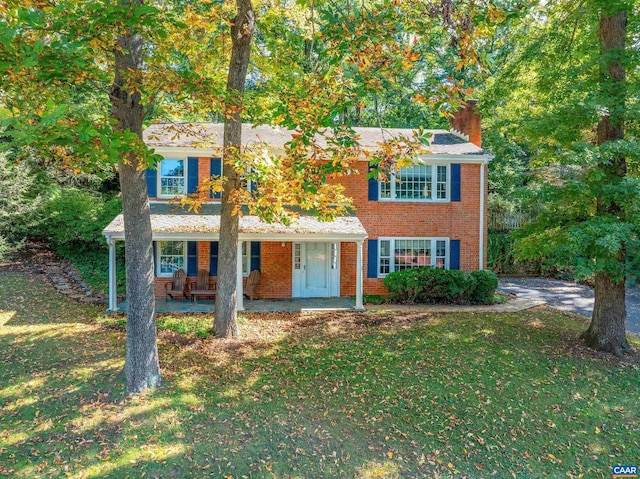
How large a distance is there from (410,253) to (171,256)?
345 inches

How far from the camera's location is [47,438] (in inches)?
203

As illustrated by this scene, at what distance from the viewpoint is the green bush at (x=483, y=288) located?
1271 cm

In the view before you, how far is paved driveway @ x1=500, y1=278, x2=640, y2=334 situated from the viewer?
1223 cm

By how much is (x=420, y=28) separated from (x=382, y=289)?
9.41 m

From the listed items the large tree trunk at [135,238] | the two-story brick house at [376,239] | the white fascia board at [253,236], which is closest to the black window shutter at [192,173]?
the two-story brick house at [376,239]

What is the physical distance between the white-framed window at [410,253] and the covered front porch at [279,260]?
1.21 metres

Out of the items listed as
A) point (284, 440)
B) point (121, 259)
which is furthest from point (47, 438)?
point (121, 259)

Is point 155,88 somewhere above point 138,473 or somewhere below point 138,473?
above

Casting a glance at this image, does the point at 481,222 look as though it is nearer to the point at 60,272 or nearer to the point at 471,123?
the point at 471,123

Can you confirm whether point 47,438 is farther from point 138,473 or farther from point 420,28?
point 420,28

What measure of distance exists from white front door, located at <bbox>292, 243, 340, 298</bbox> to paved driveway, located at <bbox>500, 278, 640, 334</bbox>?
277 inches

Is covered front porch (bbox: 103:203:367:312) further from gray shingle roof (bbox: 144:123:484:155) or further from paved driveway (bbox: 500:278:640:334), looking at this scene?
paved driveway (bbox: 500:278:640:334)

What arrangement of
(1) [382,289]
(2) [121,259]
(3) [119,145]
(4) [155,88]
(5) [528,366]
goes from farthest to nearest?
(2) [121,259], (1) [382,289], (5) [528,366], (4) [155,88], (3) [119,145]

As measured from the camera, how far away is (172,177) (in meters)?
13.5
